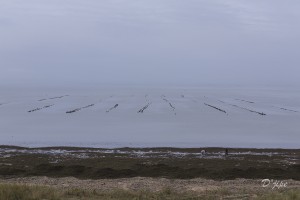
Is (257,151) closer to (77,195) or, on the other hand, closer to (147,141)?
(147,141)

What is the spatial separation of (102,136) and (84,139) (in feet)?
5.47

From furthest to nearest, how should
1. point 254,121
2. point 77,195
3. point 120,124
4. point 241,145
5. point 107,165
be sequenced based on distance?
point 254,121
point 120,124
point 241,145
point 107,165
point 77,195

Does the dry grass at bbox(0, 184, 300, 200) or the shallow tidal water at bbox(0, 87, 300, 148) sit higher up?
the shallow tidal water at bbox(0, 87, 300, 148)

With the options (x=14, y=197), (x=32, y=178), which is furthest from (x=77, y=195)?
(x=32, y=178)

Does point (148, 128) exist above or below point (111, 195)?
above

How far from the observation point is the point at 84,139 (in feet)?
101

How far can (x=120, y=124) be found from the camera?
1553 inches

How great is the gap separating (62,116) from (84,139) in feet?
51.9

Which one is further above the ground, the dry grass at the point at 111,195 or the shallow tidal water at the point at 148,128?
the shallow tidal water at the point at 148,128

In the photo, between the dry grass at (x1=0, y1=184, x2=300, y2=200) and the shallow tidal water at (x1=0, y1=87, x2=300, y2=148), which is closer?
the dry grass at (x1=0, y1=184, x2=300, y2=200)

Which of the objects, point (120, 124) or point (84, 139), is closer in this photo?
point (84, 139)

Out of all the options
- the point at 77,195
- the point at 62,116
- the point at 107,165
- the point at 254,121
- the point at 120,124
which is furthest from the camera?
the point at 62,116

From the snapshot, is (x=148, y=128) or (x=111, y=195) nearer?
(x=111, y=195)

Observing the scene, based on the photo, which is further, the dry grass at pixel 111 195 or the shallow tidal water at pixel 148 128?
the shallow tidal water at pixel 148 128
